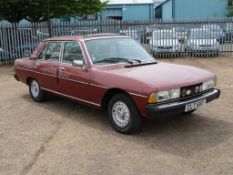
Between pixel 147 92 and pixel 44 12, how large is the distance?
46.9ft

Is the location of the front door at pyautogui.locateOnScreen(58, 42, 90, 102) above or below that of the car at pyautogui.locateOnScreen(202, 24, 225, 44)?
below

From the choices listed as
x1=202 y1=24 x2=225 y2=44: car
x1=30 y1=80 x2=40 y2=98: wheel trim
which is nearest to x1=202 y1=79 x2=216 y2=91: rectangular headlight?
x1=30 y1=80 x2=40 y2=98: wheel trim

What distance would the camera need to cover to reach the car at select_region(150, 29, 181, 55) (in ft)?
56.1

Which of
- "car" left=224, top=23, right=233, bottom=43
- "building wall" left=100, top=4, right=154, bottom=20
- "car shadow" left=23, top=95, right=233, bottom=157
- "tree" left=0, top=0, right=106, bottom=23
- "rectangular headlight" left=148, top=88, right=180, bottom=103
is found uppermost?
"building wall" left=100, top=4, right=154, bottom=20

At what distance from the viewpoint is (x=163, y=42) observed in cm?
1722

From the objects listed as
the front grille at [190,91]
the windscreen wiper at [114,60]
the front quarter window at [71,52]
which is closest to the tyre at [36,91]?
the front quarter window at [71,52]

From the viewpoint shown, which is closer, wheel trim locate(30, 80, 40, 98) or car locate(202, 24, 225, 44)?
wheel trim locate(30, 80, 40, 98)

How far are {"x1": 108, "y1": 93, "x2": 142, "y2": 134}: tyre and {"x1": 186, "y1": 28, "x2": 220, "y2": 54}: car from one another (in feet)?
39.3

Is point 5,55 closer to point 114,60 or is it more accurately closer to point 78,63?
point 78,63

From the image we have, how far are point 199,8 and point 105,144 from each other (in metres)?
43.6

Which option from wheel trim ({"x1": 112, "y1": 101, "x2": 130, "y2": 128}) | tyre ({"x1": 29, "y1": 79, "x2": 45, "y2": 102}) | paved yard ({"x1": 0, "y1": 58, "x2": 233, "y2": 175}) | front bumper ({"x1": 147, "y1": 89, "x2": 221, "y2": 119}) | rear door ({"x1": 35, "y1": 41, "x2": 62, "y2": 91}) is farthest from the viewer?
tyre ({"x1": 29, "y1": 79, "x2": 45, "y2": 102})

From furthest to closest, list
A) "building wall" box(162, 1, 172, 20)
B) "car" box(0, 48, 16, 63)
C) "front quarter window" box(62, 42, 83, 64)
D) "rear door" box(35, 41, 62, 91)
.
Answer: "building wall" box(162, 1, 172, 20) < "car" box(0, 48, 16, 63) < "rear door" box(35, 41, 62, 91) < "front quarter window" box(62, 42, 83, 64)

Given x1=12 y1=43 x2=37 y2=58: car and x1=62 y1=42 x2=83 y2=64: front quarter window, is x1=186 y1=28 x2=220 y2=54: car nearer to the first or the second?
x1=12 y1=43 x2=37 y2=58: car

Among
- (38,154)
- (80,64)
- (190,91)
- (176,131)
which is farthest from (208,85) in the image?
(38,154)
